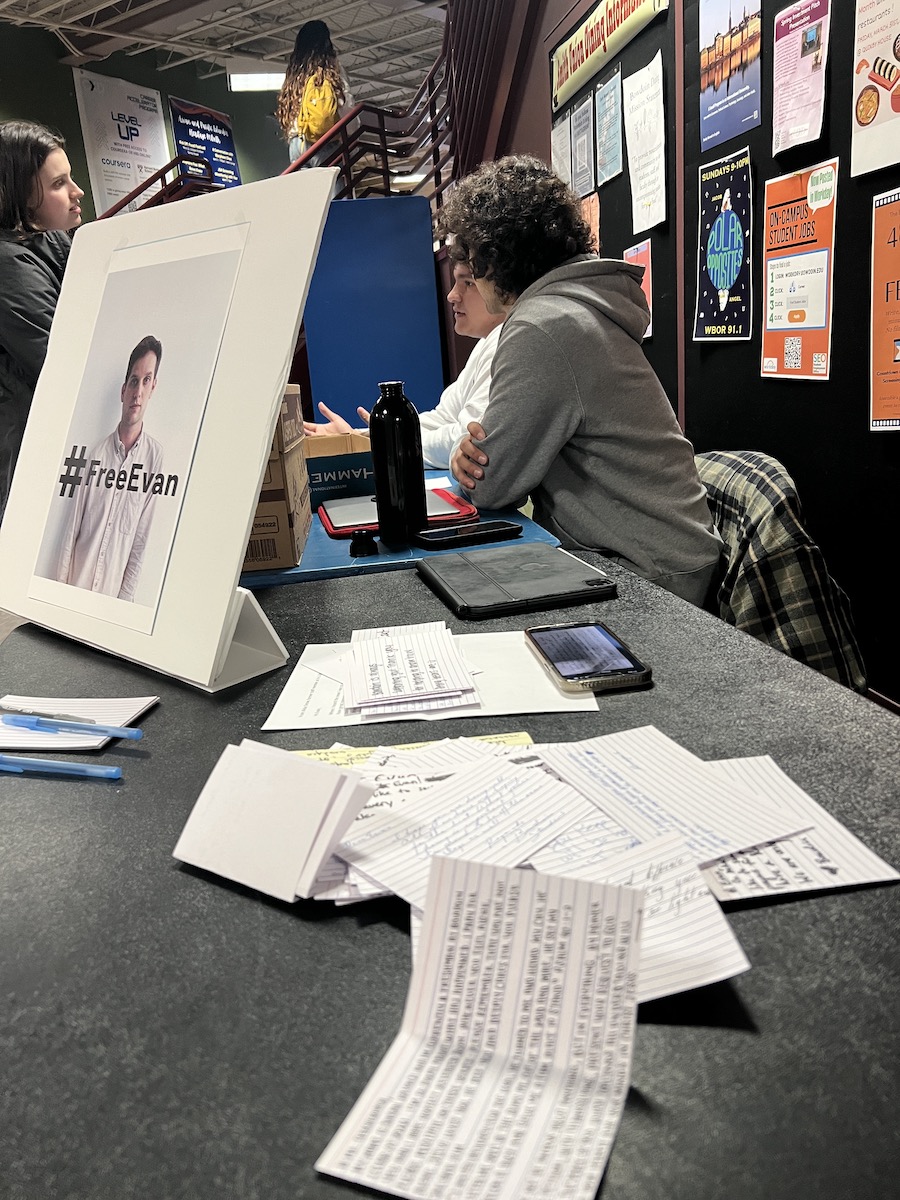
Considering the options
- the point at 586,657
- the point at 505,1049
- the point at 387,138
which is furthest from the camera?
the point at 387,138

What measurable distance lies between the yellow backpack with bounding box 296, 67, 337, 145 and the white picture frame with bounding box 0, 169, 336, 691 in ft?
16.7

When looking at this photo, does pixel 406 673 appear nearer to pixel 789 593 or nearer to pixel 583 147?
pixel 789 593

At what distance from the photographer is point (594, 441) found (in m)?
1.62

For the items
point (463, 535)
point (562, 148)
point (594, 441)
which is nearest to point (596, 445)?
point (594, 441)

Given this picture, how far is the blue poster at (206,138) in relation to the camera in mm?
8523

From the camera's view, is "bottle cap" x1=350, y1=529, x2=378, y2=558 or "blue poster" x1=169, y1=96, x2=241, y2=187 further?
"blue poster" x1=169, y1=96, x2=241, y2=187

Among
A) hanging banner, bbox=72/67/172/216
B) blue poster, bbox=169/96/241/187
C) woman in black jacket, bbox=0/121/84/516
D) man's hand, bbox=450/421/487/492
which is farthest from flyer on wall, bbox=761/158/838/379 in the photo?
blue poster, bbox=169/96/241/187

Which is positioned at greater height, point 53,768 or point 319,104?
point 319,104

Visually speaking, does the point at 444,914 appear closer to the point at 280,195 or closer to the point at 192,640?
the point at 192,640

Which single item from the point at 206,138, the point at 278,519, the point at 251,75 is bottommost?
the point at 278,519

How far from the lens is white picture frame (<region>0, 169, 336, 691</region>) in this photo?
775 mm

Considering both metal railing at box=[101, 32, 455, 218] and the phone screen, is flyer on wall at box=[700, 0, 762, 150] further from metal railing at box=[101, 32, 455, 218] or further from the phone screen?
metal railing at box=[101, 32, 455, 218]

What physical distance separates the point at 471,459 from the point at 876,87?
1064 mm

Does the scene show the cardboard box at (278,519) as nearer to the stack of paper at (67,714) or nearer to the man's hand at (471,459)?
the man's hand at (471,459)
